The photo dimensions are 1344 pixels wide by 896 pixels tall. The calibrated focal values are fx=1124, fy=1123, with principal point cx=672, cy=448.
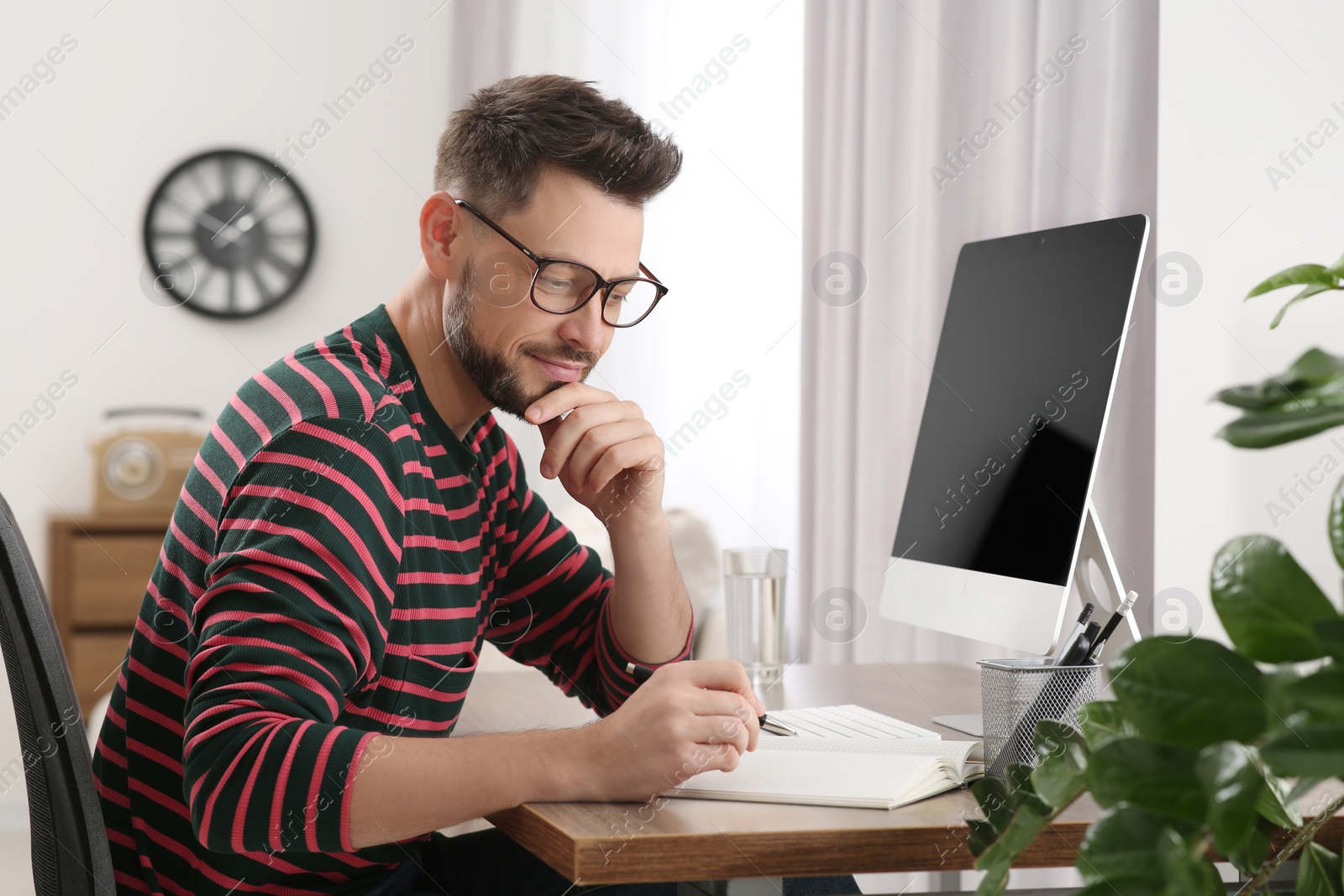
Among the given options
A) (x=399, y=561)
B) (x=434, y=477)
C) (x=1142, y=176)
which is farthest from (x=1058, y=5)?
(x=399, y=561)

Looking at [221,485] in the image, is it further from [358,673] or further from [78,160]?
[78,160]

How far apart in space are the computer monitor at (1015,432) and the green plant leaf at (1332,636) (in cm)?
75

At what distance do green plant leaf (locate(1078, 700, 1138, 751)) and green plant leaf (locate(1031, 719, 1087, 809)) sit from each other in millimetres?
13

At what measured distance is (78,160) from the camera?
352 cm

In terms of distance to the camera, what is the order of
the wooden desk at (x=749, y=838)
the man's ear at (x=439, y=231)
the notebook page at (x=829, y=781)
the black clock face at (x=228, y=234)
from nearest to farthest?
1. the wooden desk at (x=749, y=838)
2. the notebook page at (x=829, y=781)
3. the man's ear at (x=439, y=231)
4. the black clock face at (x=228, y=234)

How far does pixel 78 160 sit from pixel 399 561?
10.6ft

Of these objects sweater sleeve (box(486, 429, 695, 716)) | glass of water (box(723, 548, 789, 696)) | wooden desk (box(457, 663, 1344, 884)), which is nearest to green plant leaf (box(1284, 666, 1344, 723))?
wooden desk (box(457, 663, 1344, 884))

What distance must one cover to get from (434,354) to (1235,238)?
1.16 metres

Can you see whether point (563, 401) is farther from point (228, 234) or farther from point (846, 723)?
point (228, 234)

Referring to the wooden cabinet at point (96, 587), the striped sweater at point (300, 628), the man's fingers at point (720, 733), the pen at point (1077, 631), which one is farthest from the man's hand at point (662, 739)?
the wooden cabinet at point (96, 587)

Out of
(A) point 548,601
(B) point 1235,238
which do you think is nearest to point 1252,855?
(A) point 548,601

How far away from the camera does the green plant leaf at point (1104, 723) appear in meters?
0.45

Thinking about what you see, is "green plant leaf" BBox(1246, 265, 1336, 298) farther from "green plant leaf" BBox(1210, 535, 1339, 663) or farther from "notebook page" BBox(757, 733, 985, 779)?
"notebook page" BBox(757, 733, 985, 779)

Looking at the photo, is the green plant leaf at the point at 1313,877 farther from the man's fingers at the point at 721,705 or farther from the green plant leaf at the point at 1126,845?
the man's fingers at the point at 721,705
